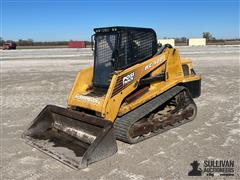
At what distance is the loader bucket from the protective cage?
40.9 inches

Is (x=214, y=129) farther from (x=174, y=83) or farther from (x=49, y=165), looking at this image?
(x=49, y=165)

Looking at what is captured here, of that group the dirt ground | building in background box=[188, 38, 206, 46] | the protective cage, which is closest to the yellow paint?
the protective cage

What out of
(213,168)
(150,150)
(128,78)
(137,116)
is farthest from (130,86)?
(213,168)

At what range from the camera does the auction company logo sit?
4.59 meters

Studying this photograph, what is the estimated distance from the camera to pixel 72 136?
609 centimetres

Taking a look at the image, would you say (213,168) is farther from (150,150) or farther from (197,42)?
(197,42)

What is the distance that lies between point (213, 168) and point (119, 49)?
2.84 m

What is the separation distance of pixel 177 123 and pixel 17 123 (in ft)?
12.0

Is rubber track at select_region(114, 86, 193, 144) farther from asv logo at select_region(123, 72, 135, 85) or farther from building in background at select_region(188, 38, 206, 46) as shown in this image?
building in background at select_region(188, 38, 206, 46)

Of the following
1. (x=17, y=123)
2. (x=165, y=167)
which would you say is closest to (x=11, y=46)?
(x=17, y=123)

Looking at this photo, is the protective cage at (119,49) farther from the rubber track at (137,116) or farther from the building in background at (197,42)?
the building in background at (197,42)

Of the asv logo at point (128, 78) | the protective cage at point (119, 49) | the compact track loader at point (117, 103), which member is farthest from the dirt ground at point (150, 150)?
the protective cage at point (119, 49)

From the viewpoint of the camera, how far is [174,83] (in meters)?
7.04

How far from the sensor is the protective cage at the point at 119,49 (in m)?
6.29
